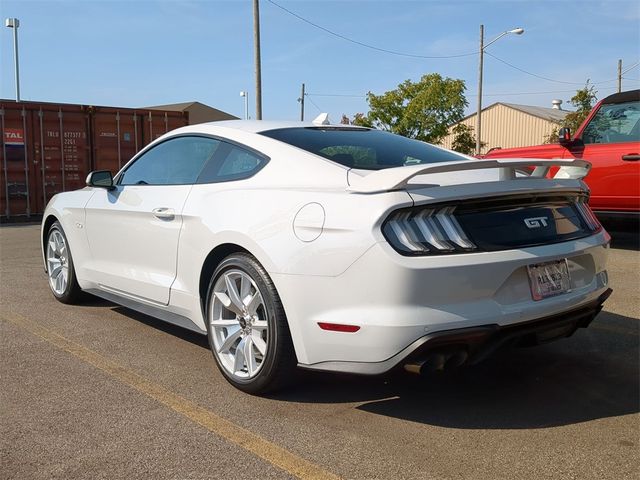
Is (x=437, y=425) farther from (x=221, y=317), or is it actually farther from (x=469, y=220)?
(x=221, y=317)

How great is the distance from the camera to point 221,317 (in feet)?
11.8

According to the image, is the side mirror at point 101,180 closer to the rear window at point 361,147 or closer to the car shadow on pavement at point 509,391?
the rear window at point 361,147

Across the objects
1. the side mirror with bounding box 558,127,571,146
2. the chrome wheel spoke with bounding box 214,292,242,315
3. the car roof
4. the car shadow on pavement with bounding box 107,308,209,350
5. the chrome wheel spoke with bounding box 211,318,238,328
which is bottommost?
the car shadow on pavement with bounding box 107,308,209,350

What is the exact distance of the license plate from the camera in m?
2.99

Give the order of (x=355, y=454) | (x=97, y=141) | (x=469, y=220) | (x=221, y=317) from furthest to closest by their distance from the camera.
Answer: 1. (x=97, y=141)
2. (x=221, y=317)
3. (x=469, y=220)
4. (x=355, y=454)

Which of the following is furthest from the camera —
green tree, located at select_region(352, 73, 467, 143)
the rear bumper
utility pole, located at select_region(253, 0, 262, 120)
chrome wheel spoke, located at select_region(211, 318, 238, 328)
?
green tree, located at select_region(352, 73, 467, 143)

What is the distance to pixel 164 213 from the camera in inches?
158

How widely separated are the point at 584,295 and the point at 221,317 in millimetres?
1961

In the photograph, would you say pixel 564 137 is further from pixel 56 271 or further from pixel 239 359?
pixel 56 271

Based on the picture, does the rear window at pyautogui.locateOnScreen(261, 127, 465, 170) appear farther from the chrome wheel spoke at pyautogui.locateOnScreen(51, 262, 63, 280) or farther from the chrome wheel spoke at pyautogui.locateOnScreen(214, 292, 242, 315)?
the chrome wheel spoke at pyautogui.locateOnScreen(51, 262, 63, 280)

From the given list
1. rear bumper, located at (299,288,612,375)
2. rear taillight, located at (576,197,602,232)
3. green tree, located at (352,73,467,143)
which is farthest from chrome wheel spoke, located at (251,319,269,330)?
green tree, located at (352,73,467,143)

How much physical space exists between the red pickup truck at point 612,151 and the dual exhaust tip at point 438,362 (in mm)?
5748

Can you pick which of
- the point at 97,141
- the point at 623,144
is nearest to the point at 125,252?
the point at 623,144

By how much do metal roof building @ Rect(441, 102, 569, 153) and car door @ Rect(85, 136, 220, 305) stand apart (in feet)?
178
